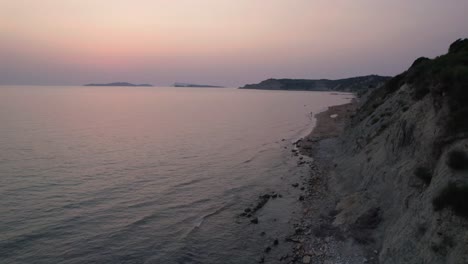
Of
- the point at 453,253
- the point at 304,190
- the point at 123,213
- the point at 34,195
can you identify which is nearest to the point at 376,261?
the point at 453,253

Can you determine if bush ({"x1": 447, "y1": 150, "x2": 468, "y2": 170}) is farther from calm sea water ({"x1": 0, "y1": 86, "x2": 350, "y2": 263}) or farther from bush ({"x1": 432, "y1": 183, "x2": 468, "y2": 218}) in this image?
calm sea water ({"x1": 0, "y1": 86, "x2": 350, "y2": 263})

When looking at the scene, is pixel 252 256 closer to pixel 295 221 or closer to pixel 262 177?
pixel 295 221

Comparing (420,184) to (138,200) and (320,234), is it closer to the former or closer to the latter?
(320,234)

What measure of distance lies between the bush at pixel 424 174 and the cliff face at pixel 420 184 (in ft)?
0.15

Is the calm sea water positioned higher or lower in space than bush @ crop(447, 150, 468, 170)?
lower

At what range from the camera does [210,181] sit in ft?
118

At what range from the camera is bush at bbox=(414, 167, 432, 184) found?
16953mm

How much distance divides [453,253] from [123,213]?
22580mm

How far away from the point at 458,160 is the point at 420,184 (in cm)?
343

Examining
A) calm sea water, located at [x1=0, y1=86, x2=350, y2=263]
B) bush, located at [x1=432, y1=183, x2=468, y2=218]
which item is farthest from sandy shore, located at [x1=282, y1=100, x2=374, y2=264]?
bush, located at [x1=432, y1=183, x2=468, y2=218]

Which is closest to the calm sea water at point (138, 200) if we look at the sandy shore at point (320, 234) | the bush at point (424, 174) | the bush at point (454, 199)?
the sandy shore at point (320, 234)

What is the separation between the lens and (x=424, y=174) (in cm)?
1720

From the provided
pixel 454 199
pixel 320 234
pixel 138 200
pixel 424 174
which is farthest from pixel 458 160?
pixel 138 200

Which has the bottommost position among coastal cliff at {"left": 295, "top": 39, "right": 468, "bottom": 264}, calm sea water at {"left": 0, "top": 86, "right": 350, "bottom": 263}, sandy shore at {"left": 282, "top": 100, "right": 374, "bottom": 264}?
calm sea water at {"left": 0, "top": 86, "right": 350, "bottom": 263}
